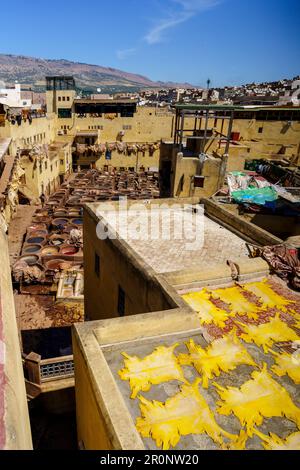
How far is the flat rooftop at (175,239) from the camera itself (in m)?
10.5

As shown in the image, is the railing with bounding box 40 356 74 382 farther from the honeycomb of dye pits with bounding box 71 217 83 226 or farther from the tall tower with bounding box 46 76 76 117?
the tall tower with bounding box 46 76 76 117

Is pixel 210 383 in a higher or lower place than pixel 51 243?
higher

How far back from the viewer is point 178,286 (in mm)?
8133

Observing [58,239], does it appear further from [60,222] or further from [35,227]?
[60,222]

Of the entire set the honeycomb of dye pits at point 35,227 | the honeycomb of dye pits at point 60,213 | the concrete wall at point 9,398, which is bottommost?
the honeycomb of dye pits at point 35,227

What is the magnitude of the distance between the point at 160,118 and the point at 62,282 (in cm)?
4564

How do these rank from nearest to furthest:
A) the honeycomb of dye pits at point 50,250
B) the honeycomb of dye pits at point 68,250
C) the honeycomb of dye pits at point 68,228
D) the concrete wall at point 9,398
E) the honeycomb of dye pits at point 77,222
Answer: the concrete wall at point 9,398, the honeycomb of dye pits at point 50,250, the honeycomb of dye pits at point 68,250, the honeycomb of dye pits at point 68,228, the honeycomb of dye pits at point 77,222

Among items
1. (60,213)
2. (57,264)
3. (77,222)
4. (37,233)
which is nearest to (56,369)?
(57,264)

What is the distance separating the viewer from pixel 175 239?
12.0 metres

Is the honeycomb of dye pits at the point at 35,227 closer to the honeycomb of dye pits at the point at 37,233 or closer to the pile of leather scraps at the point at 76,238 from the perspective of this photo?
the honeycomb of dye pits at the point at 37,233

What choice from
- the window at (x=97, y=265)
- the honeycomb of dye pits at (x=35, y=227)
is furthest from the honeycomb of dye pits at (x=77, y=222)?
the window at (x=97, y=265)

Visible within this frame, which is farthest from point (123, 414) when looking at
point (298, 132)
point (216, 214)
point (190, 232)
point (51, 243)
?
point (298, 132)

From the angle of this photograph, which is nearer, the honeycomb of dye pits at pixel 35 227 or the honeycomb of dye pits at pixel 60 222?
the honeycomb of dye pits at pixel 35 227

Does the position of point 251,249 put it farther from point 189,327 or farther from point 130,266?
point 189,327
